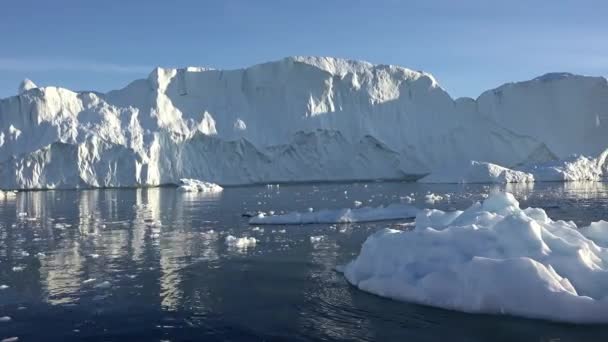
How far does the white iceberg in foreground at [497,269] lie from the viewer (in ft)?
21.0

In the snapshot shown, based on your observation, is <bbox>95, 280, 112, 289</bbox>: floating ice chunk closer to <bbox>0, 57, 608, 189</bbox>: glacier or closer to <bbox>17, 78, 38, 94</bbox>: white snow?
<bbox>0, 57, 608, 189</bbox>: glacier

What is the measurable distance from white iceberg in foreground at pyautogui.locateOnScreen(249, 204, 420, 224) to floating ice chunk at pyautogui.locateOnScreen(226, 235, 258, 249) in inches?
141

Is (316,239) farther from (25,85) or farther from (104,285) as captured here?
(25,85)

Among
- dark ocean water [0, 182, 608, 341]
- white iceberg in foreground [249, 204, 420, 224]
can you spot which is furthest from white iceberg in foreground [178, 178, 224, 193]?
dark ocean water [0, 182, 608, 341]

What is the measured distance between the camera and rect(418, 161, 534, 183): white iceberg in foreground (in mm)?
37125

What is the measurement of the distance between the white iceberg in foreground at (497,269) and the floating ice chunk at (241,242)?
3.76 m

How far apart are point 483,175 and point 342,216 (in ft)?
78.8

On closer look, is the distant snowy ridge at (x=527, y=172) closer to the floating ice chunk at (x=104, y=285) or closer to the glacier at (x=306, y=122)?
the glacier at (x=306, y=122)

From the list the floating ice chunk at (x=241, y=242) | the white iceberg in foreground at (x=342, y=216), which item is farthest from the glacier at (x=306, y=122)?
the floating ice chunk at (x=241, y=242)

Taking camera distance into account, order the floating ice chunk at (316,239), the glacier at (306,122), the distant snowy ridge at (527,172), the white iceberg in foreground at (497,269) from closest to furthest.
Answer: the white iceberg in foreground at (497,269) → the floating ice chunk at (316,239) → the distant snowy ridge at (527,172) → the glacier at (306,122)

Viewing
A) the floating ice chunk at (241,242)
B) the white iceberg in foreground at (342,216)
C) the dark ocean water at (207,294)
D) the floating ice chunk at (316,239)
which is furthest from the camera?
the white iceberg in foreground at (342,216)

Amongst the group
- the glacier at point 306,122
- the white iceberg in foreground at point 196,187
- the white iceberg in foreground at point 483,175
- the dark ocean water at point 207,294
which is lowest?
the dark ocean water at point 207,294

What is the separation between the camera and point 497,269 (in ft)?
22.1

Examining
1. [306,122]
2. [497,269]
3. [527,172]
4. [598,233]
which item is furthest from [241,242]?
[306,122]
